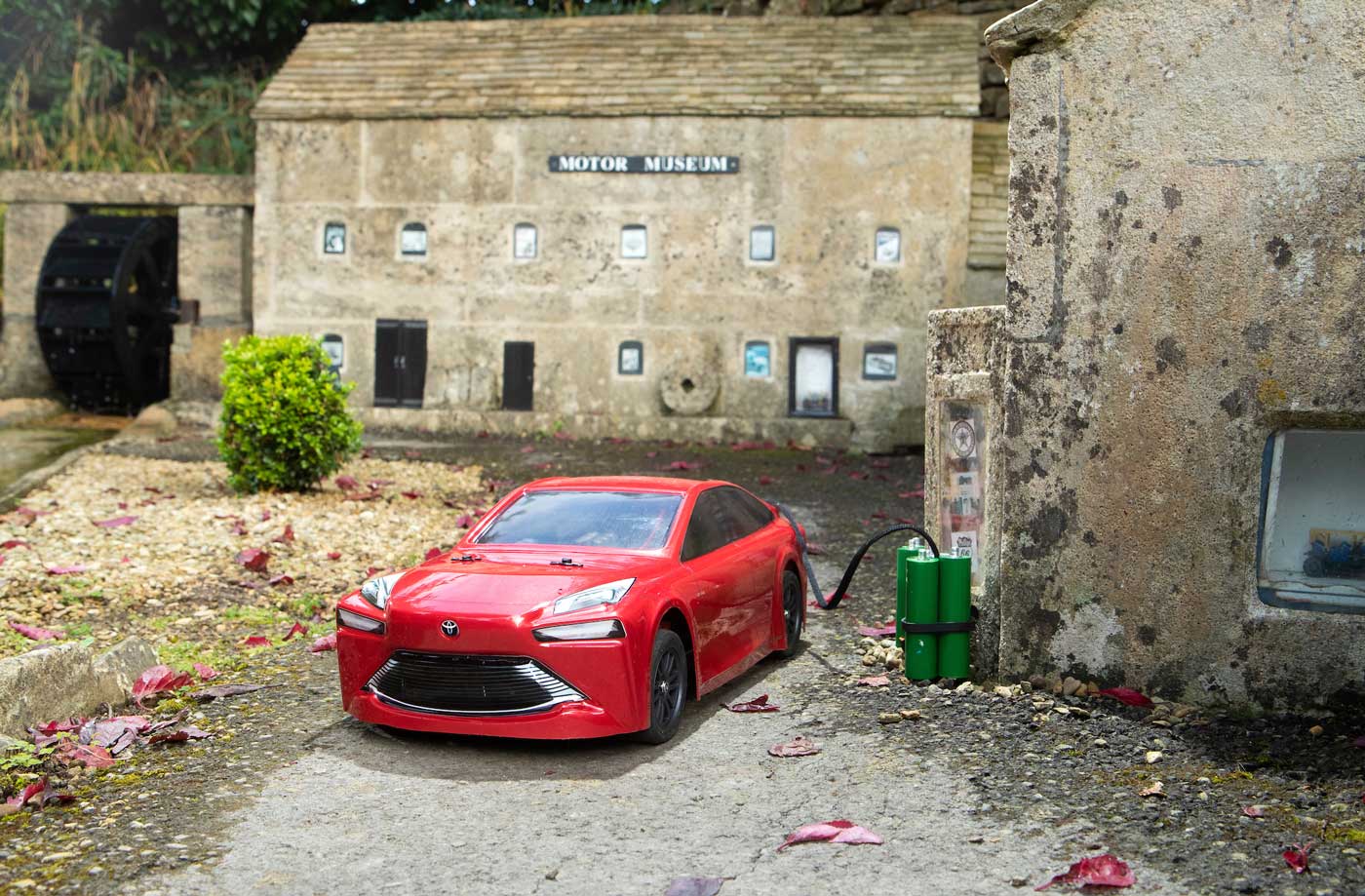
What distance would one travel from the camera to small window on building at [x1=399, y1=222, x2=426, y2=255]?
22.2 meters

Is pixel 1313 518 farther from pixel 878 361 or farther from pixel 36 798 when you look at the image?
pixel 878 361

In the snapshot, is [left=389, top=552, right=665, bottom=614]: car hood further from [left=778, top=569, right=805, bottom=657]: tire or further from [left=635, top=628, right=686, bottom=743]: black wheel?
[left=778, top=569, right=805, bottom=657]: tire

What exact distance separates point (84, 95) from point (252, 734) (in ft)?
83.3

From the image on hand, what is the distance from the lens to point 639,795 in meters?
6.60

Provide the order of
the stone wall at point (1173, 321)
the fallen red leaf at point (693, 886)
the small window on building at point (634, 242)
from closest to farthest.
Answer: the fallen red leaf at point (693, 886) < the stone wall at point (1173, 321) < the small window on building at point (634, 242)

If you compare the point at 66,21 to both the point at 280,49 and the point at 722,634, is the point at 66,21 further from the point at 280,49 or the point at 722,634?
the point at 722,634

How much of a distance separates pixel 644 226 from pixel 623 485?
1335 cm

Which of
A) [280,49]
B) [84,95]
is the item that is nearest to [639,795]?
[84,95]

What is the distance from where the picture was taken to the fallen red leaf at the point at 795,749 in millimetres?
7242

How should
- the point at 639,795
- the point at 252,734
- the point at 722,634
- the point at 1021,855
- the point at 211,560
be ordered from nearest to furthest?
Result: the point at 1021,855 → the point at 639,795 → the point at 252,734 → the point at 722,634 → the point at 211,560

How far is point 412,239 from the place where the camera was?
72.9ft

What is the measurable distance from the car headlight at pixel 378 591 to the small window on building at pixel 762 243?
14.3 meters

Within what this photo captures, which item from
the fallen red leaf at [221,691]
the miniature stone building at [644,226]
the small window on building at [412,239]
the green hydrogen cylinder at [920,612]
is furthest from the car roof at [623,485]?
→ the small window on building at [412,239]

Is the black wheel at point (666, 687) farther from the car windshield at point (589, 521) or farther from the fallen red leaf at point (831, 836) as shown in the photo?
the fallen red leaf at point (831, 836)
